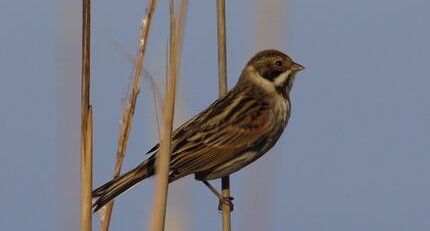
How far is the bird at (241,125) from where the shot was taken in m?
4.27

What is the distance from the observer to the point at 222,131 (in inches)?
175

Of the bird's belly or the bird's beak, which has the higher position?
the bird's beak

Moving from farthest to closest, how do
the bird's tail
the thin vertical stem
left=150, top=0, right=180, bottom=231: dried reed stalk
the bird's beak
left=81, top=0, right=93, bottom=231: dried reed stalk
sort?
1. the bird's beak
2. the thin vertical stem
3. the bird's tail
4. left=81, top=0, right=93, bottom=231: dried reed stalk
5. left=150, top=0, right=180, bottom=231: dried reed stalk

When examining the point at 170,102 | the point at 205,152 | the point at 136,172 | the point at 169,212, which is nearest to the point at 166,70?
the point at 170,102

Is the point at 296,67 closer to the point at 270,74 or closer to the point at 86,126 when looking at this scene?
the point at 270,74

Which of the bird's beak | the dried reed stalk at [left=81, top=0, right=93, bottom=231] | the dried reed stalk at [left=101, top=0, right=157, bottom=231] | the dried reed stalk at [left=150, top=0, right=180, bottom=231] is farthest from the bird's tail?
the bird's beak

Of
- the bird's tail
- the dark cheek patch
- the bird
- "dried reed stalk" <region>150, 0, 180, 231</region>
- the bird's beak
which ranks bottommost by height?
"dried reed stalk" <region>150, 0, 180, 231</region>

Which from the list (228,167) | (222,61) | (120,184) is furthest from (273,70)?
(120,184)

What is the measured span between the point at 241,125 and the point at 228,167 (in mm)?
302

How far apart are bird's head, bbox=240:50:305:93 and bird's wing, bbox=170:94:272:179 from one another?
143mm

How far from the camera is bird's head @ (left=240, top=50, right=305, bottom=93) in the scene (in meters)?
4.59

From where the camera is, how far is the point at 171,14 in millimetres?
2205

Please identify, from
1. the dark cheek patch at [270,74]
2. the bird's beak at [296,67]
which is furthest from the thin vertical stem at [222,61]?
the dark cheek patch at [270,74]

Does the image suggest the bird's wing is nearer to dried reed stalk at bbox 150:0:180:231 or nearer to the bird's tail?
the bird's tail
